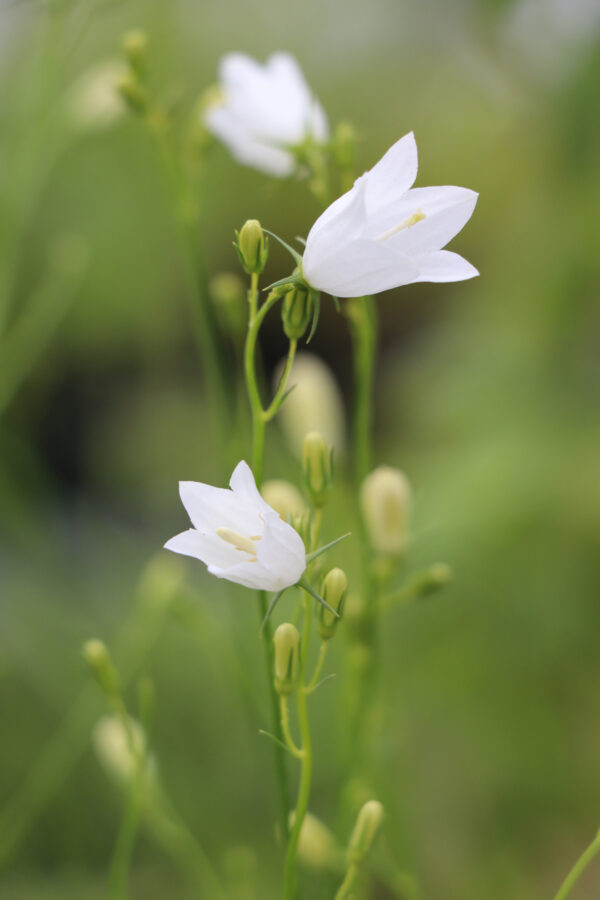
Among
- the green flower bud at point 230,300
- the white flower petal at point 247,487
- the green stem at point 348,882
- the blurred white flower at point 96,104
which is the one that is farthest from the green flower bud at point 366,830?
the blurred white flower at point 96,104

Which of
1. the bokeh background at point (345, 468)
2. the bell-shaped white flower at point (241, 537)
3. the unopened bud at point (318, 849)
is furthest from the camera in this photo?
the bokeh background at point (345, 468)

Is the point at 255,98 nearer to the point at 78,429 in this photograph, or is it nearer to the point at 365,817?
the point at 365,817

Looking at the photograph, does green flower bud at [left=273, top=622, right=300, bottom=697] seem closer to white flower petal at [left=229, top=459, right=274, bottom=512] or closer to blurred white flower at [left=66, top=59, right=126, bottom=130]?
white flower petal at [left=229, top=459, right=274, bottom=512]

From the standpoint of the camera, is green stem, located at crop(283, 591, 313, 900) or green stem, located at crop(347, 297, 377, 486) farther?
green stem, located at crop(347, 297, 377, 486)

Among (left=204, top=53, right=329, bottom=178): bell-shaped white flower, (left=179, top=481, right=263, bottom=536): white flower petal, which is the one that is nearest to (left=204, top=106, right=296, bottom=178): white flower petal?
(left=204, top=53, right=329, bottom=178): bell-shaped white flower

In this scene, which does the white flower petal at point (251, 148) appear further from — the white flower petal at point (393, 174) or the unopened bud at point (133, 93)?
the white flower petal at point (393, 174)

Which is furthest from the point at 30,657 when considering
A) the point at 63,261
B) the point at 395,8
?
the point at 395,8

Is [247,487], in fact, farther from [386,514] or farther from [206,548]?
[386,514]
